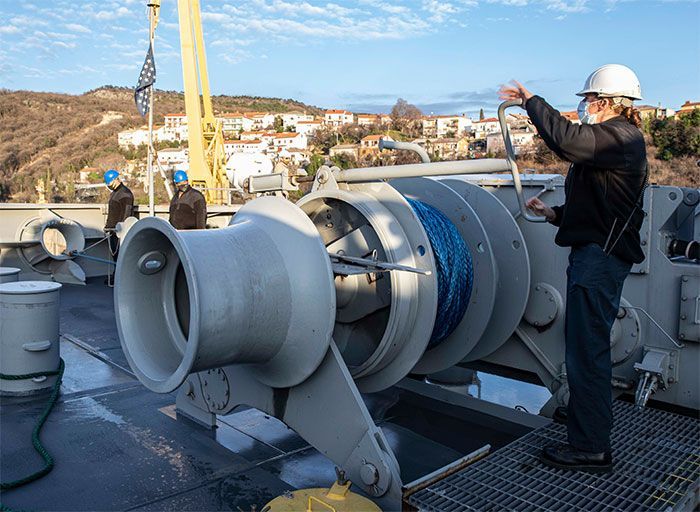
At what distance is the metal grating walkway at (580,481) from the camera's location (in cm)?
243

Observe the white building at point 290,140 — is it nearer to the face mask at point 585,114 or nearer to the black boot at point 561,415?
the black boot at point 561,415

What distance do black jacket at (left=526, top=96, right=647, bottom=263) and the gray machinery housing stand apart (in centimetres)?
23

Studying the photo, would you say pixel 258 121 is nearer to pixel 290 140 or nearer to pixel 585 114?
pixel 290 140

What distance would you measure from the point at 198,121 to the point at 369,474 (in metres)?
16.6

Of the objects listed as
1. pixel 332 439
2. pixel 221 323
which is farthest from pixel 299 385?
pixel 221 323

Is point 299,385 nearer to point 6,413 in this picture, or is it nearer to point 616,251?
point 616,251

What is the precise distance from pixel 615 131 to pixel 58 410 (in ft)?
12.0

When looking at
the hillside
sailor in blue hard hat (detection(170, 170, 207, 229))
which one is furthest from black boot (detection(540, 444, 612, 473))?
the hillside

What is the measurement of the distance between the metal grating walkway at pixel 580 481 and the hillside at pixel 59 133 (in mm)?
48150

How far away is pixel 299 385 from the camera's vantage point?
10.1 feet

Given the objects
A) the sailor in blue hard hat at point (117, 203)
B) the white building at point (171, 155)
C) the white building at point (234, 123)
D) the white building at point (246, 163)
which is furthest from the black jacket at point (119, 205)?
the white building at point (234, 123)

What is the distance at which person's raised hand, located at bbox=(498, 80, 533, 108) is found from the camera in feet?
8.66

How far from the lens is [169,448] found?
11.8 feet

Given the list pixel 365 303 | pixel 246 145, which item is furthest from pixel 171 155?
pixel 365 303
